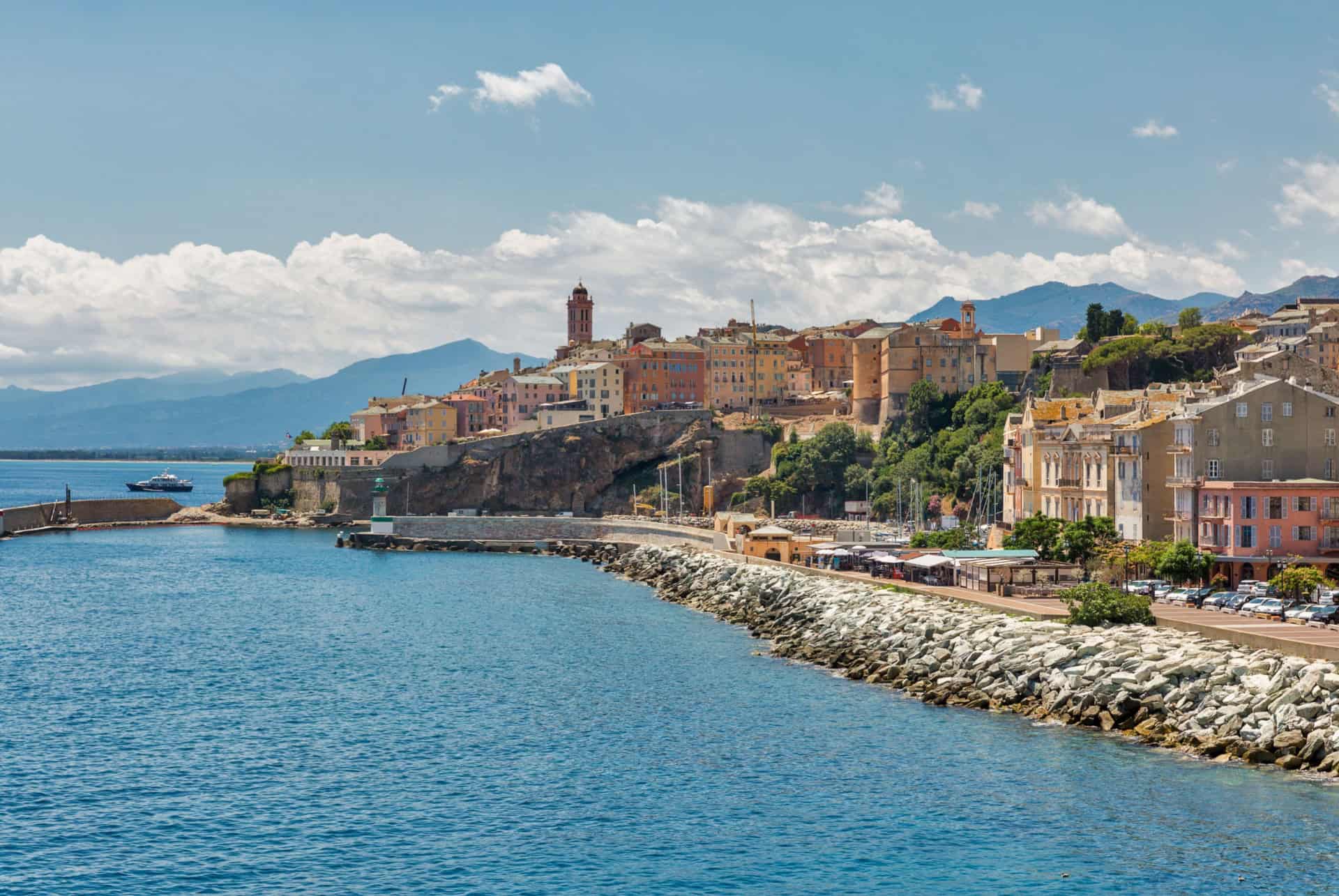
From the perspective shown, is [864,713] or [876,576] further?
[876,576]

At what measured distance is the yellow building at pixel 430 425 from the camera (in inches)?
7283

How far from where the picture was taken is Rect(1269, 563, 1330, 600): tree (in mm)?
55031

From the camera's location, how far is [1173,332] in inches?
5231

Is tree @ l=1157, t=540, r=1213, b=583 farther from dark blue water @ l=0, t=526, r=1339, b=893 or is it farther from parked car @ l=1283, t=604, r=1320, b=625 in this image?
dark blue water @ l=0, t=526, r=1339, b=893

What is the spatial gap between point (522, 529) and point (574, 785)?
305ft

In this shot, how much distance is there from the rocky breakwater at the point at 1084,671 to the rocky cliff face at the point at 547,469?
8382 centimetres

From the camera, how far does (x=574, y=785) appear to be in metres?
40.8

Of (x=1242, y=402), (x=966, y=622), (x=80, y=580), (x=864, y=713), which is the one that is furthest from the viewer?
(x=80, y=580)

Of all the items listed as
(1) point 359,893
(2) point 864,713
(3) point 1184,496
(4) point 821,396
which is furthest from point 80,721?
(4) point 821,396

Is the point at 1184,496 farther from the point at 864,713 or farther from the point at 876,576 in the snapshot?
the point at 864,713

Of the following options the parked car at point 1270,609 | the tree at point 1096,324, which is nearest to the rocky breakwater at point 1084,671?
the parked car at point 1270,609

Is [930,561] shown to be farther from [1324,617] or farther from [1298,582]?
[1324,617]

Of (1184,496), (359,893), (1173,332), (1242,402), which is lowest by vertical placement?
(359,893)

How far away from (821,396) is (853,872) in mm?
137732
